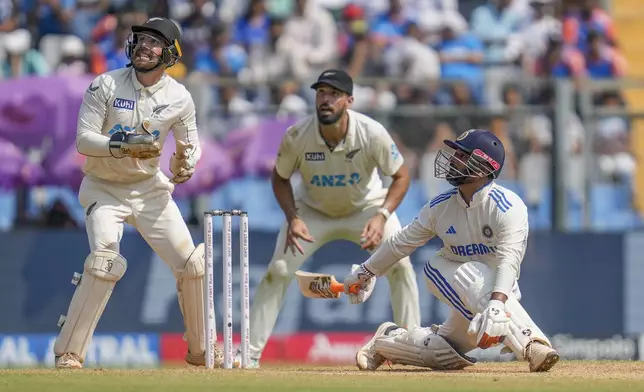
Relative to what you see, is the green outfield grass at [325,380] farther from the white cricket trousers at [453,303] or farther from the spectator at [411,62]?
the spectator at [411,62]

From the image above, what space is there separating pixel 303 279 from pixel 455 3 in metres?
8.77

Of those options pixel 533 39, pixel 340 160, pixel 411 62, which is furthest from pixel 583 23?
pixel 340 160

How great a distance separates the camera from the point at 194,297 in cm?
1007

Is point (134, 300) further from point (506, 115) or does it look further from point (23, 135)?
point (506, 115)

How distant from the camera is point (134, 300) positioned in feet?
45.3

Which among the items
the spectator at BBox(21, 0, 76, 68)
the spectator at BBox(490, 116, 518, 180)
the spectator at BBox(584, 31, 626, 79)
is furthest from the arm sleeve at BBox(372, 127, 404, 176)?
the spectator at BBox(584, 31, 626, 79)

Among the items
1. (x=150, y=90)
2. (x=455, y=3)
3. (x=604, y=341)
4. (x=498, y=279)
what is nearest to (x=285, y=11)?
(x=455, y=3)

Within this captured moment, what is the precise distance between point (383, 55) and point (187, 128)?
21.7 feet

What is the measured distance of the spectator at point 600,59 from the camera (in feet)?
56.1

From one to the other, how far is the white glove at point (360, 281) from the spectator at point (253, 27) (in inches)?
296

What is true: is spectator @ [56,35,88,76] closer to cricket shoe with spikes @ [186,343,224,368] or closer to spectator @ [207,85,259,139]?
spectator @ [207,85,259,139]

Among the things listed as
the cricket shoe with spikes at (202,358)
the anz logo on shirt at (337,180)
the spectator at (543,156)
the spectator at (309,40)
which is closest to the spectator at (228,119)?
the spectator at (309,40)

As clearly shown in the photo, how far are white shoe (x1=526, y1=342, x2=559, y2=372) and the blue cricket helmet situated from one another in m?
1.13

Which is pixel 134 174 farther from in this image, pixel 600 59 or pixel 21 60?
pixel 600 59
